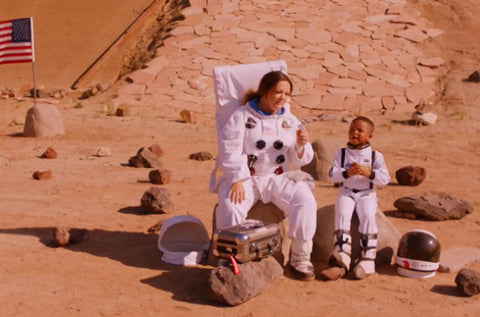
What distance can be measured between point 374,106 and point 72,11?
27.4ft

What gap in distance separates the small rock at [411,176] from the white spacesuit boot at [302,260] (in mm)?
3134

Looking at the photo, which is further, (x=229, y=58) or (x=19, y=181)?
(x=229, y=58)

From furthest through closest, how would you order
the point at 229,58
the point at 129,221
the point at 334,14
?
the point at 334,14
the point at 229,58
the point at 129,221

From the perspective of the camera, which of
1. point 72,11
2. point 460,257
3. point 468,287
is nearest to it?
point 468,287

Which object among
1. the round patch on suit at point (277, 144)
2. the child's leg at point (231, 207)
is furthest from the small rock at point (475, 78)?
the child's leg at point (231, 207)

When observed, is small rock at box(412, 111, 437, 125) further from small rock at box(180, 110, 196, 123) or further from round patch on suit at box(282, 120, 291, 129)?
round patch on suit at box(282, 120, 291, 129)

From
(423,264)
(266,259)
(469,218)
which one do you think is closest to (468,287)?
(423,264)

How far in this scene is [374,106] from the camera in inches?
478

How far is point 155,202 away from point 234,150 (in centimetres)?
175

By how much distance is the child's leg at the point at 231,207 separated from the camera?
4.98m

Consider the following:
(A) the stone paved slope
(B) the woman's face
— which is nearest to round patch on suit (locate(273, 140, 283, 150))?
(B) the woman's face

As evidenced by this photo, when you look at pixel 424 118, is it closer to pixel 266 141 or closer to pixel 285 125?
pixel 285 125

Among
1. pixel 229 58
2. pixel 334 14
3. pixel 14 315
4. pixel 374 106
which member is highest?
pixel 334 14

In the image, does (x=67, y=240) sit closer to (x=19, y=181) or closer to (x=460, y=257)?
(x=19, y=181)
